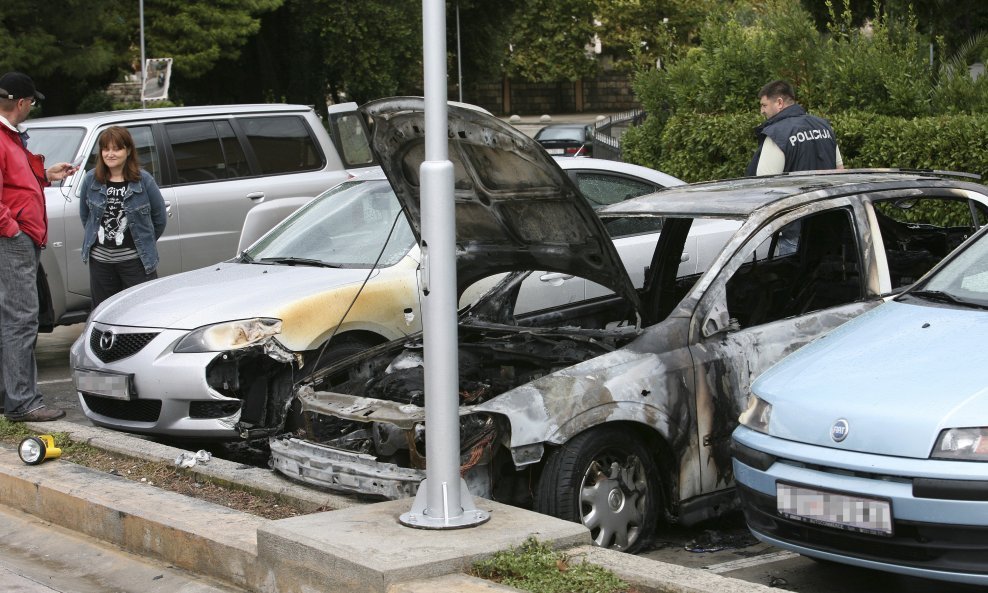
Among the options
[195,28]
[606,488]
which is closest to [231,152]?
[606,488]

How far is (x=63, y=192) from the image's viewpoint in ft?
32.2

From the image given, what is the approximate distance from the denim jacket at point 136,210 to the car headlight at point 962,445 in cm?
568

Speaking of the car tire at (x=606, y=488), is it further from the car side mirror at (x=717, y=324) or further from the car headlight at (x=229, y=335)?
the car headlight at (x=229, y=335)

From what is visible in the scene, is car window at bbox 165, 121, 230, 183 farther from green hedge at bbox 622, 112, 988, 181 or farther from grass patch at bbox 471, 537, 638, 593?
grass patch at bbox 471, 537, 638, 593

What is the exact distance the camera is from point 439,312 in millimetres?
4645

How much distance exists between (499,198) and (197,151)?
223 inches

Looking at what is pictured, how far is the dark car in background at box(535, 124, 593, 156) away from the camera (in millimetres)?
31212

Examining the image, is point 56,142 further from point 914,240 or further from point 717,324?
point 914,240

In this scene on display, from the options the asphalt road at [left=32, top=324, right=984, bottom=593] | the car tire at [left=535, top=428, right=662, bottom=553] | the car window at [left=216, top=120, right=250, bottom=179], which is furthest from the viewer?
the car window at [left=216, top=120, right=250, bottom=179]

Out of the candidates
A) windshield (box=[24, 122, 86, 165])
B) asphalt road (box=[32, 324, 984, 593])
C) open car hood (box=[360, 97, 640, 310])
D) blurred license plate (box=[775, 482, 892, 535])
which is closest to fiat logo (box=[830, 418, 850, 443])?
blurred license plate (box=[775, 482, 892, 535])

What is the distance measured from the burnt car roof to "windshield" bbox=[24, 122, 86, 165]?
5.16 m

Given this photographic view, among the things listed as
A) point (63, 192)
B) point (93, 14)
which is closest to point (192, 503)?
point (63, 192)

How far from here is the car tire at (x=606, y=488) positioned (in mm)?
5055

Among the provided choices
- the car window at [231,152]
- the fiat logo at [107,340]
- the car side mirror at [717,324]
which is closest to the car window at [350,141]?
the car window at [231,152]
